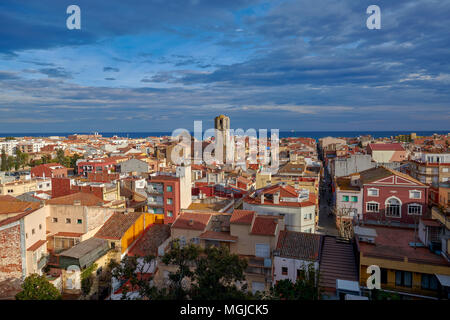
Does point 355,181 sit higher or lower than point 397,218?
higher

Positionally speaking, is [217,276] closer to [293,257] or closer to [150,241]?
[293,257]

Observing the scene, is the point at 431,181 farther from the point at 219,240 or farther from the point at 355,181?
the point at 219,240

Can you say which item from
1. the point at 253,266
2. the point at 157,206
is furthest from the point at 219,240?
the point at 157,206

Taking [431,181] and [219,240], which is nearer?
[219,240]

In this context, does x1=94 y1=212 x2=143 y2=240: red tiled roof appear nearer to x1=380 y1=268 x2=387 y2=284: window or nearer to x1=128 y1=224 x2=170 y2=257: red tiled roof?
x1=128 y1=224 x2=170 y2=257: red tiled roof

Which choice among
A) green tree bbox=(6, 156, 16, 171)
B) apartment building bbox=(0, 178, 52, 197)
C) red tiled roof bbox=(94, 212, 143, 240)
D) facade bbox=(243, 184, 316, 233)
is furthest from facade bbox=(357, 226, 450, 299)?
green tree bbox=(6, 156, 16, 171)
